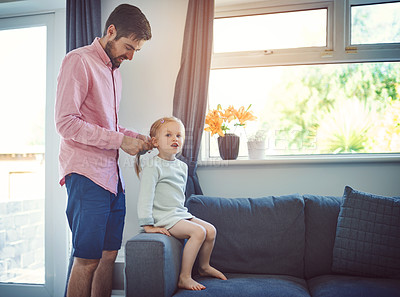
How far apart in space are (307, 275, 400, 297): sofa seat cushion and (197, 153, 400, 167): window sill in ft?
2.78

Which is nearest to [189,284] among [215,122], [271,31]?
[215,122]

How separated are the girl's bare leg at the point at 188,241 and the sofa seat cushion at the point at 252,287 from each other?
8 cm

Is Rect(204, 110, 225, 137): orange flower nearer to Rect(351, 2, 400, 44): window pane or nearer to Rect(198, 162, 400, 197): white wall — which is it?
Rect(198, 162, 400, 197): white wall

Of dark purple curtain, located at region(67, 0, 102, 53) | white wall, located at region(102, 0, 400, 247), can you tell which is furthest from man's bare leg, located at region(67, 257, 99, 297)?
dark purple curtain, located at region(67, 0, 102, 53)

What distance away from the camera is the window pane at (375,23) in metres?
2.52

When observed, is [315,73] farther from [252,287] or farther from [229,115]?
[252,287]

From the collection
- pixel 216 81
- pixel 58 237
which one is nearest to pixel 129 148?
pixel 216 81

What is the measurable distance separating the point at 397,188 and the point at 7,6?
3311 millimetres

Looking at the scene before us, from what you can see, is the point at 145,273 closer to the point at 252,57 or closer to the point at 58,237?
the point at 58,237

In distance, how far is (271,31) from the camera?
2656 mm

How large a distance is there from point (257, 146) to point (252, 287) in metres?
1.13

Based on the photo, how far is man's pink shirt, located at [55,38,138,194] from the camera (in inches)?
63.0

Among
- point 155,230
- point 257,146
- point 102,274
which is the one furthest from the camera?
point 257,146

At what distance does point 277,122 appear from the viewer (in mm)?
2670
